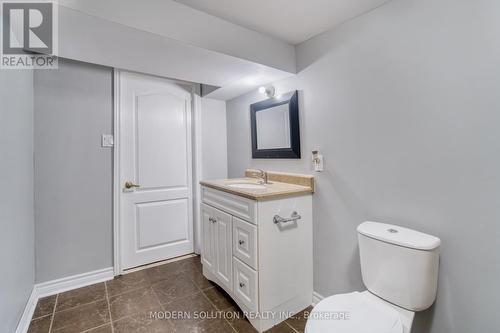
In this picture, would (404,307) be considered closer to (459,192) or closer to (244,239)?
(459,192)

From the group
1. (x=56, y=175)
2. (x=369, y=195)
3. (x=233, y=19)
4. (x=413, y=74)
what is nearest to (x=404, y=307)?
(x=369, y=195)

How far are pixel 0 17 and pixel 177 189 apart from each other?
5.97 ft

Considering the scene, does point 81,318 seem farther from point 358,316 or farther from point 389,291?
point 389,291

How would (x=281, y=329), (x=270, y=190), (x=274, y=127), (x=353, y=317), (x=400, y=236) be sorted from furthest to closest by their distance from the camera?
(x=274, y=127), (x=270, y=190), (x=281, y=329), (x=400, y=236), (x=353, y=317)

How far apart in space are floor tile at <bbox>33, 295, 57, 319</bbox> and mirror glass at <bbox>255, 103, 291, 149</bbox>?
216 centimetres

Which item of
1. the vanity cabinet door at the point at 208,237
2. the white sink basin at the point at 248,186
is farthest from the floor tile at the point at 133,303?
the white sink basin at the point at 248,186

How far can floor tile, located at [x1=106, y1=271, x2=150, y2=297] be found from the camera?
2000mm

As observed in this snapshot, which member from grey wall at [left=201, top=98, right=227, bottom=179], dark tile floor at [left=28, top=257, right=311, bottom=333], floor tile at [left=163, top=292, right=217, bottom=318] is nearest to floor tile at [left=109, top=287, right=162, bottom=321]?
dark tile floor at [left=28, top=257, right=311, bottom=333]

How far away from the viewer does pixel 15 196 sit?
4.71ft

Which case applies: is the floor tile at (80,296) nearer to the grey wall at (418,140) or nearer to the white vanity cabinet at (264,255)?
the white vanity cabinet at (264,255)

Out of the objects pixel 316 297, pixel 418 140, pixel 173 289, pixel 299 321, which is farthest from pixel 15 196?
pixel 418 140

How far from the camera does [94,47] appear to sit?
57.2 inches

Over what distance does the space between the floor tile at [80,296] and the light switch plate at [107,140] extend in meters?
1.29

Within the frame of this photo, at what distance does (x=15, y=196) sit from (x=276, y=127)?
6.31ft
